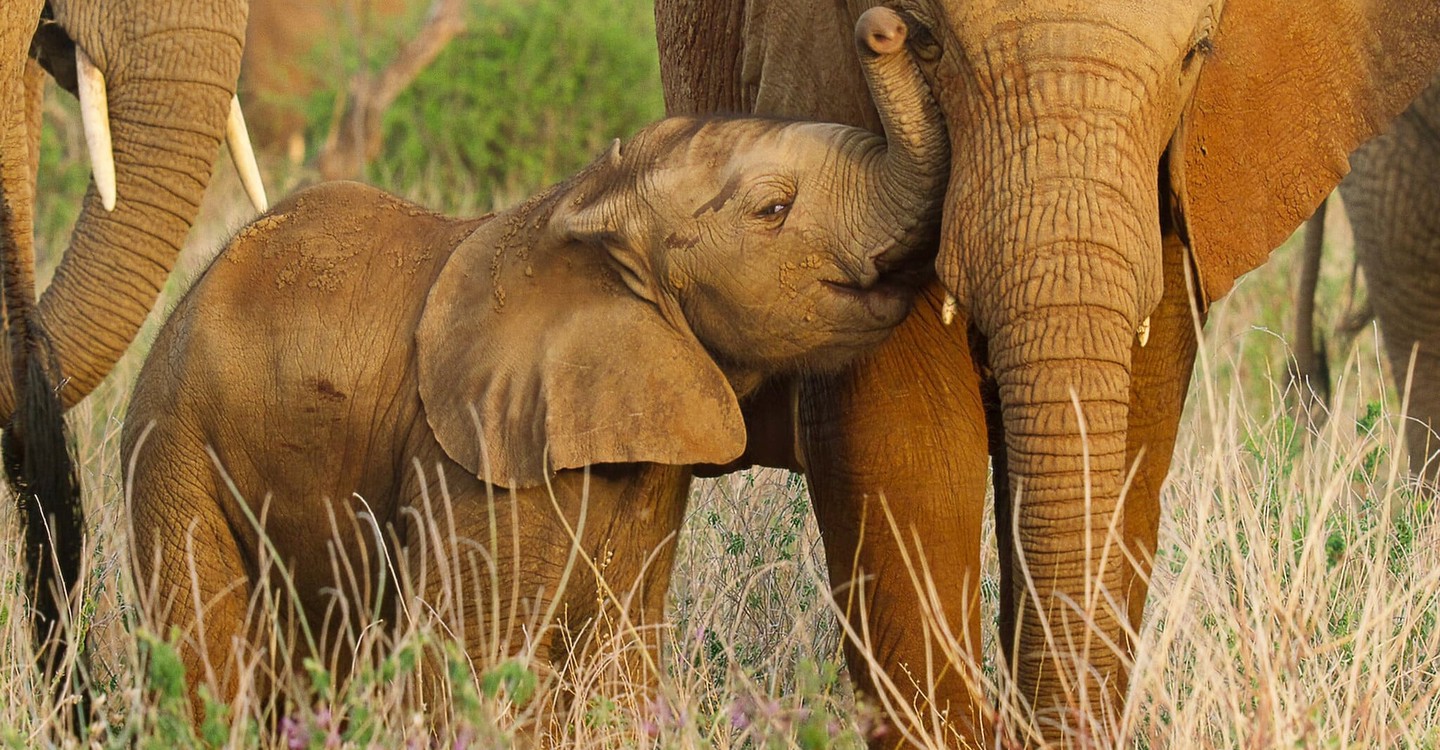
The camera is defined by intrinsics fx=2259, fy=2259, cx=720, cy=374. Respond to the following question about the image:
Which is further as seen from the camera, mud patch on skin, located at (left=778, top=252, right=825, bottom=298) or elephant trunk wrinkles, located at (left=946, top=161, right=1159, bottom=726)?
mud patch on skin, located at (left=778, top=252, right=825, bottom=298)

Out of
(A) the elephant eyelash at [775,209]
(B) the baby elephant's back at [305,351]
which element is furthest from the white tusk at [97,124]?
(A) the elephant eyelash at [775,209]

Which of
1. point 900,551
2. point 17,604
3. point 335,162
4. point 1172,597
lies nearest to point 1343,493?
point 900,551

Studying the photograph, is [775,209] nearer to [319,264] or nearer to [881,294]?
[881,294]

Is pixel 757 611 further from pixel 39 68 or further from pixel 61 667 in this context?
pixel 39 68

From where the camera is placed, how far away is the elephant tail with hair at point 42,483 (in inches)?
148

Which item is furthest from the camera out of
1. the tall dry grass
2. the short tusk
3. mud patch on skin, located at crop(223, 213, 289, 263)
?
mud patch on skin, located at crop(223, 213, 289, 263)

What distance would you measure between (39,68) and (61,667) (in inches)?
67.4

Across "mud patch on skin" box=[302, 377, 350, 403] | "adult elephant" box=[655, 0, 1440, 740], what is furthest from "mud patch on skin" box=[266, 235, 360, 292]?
"adult elephant" box=[655, 0, 1440, 740]

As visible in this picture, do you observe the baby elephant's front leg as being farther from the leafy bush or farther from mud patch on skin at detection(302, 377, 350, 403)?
the leafy bush

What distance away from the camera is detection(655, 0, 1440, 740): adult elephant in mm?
3049

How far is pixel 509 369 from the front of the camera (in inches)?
135

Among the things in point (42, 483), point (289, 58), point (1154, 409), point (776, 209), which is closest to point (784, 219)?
point (776, 209)

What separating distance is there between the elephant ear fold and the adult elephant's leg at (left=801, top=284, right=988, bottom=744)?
366 millimetres

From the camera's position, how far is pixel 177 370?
3686 mm
